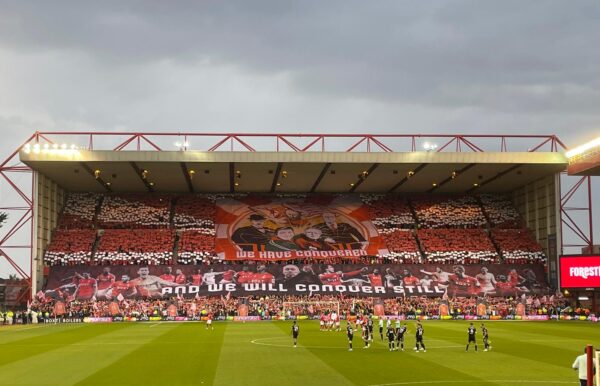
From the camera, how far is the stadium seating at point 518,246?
3278 inches

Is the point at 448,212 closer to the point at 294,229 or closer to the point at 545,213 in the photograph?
the point at 545,213

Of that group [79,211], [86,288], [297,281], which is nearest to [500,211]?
[297,281]

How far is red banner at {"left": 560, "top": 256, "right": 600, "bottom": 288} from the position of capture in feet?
226

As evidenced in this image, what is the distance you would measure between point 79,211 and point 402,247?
39642 millimetres

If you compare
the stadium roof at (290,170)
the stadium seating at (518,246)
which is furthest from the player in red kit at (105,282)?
the stadium seating at (518,246)

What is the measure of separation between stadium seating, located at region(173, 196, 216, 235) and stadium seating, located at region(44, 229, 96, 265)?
1051 centimetres

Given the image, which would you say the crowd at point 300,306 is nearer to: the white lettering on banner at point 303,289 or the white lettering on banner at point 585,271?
the white lettering on banner at point 303,289

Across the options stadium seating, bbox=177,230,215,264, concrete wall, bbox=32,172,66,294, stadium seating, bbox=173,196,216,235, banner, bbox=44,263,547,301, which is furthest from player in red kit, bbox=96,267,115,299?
stadium seating, bbox=173,196,216,235

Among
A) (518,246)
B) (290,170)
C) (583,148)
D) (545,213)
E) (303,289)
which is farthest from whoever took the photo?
(518,246)

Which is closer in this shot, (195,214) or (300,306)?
(300,306)

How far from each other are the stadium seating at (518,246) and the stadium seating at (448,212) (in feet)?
11.4

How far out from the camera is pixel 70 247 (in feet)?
265

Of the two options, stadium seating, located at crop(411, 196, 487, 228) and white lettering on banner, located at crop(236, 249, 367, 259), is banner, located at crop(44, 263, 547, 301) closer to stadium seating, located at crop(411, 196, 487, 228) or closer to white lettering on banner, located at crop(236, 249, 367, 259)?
white lettering on banner, located at crop(236, 249, 367, 259)

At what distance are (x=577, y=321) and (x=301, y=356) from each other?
42.6m
